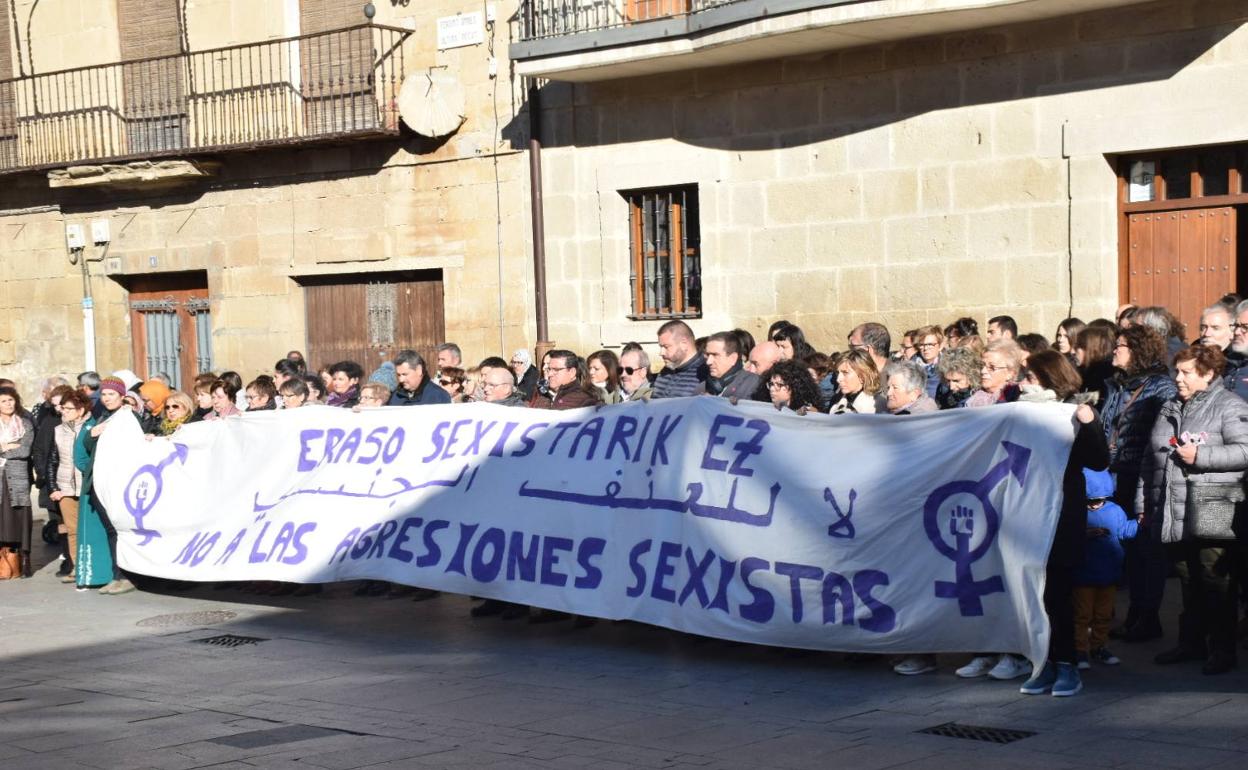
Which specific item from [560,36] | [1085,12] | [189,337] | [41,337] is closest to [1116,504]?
[1085,12]

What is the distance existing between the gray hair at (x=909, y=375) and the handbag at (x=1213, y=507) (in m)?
1.45

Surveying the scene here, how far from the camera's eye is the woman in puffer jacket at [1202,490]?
25.1 feet

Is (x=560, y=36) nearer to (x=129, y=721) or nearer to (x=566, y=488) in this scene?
(x=566, y=488)

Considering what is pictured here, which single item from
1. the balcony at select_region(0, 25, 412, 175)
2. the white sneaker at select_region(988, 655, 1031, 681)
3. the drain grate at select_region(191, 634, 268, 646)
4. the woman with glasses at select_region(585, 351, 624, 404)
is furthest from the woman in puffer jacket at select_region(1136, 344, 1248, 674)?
the balcony at select_region(0, 25, 412, 175)

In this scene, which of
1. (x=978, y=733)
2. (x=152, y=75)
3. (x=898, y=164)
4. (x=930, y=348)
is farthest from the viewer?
(x=152, y=75)

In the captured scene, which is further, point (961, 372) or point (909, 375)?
point (961, 372)

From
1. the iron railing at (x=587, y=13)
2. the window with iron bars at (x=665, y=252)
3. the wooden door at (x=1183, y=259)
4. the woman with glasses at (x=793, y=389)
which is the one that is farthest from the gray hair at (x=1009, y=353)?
the iron railing at (x=587, y=13)

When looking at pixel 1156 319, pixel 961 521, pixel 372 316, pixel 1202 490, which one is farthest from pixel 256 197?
pixel 1202 490

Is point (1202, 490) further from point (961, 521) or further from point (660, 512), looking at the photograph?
point (660, 512)

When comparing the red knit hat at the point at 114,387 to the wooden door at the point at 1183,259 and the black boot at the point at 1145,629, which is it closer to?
the black boot at the point at 1145,629

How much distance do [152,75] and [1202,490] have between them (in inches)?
635

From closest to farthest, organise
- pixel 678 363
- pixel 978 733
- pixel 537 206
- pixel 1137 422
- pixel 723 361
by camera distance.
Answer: pixel 978 733, pixel 1137 422, pixel 723 361, pixel 678 363, pixel 537 206

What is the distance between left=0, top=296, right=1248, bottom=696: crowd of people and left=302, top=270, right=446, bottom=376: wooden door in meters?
5.33

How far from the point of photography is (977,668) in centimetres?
802
